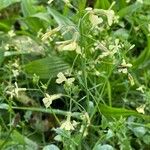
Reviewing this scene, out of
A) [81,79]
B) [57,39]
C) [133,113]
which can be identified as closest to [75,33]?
[81,79]

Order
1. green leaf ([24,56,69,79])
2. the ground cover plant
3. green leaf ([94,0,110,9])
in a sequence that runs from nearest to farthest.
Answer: the ground cover plant < green leaf ([24,56,69,79]) < green leaf ([94,0,110,9])

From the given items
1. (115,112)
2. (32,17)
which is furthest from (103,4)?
(115,112)

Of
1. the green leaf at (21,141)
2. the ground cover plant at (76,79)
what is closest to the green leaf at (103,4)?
the ground cover plant at (76,79)

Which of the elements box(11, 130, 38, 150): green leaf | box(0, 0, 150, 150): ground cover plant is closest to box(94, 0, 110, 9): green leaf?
box(0, 0, 150, 150): ground cover plant

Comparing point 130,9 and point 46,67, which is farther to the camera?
point 130,9

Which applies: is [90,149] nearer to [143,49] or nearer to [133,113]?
[133,113]

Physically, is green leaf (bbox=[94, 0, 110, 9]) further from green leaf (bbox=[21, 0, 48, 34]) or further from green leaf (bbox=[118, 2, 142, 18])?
green leaf (bbox=[21, 0, 48, 34])

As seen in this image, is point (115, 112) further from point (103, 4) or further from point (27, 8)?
point (27, 8)
